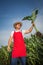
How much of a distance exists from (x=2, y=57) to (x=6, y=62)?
0.10 meters

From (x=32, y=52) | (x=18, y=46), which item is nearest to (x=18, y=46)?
(x=18, y=46)

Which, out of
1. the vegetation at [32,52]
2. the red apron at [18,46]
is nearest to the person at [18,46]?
the red apron at [18,46]

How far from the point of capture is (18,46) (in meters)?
3.89

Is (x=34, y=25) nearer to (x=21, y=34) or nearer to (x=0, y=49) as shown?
(x=21, y=34)

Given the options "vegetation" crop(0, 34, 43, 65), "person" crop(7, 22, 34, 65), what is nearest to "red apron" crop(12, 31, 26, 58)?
"person" crop(7, 22, 34, 65)

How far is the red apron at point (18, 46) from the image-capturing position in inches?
153

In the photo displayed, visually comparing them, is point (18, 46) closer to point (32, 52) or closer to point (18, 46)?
point (18, 46)

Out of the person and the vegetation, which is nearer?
the person

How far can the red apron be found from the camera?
388cm

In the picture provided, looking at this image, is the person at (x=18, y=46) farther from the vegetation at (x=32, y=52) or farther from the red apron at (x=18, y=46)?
the vegetation at (x=32, y=52)

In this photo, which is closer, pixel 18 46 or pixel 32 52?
pixel 18 46

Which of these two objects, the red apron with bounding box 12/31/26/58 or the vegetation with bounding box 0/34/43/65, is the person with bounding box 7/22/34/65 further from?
the vegetation with bounding box 0/34/43/65

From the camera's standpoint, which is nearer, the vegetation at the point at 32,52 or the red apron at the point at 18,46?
the red apron at the point at 18,46

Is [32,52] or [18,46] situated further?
[32,52]
